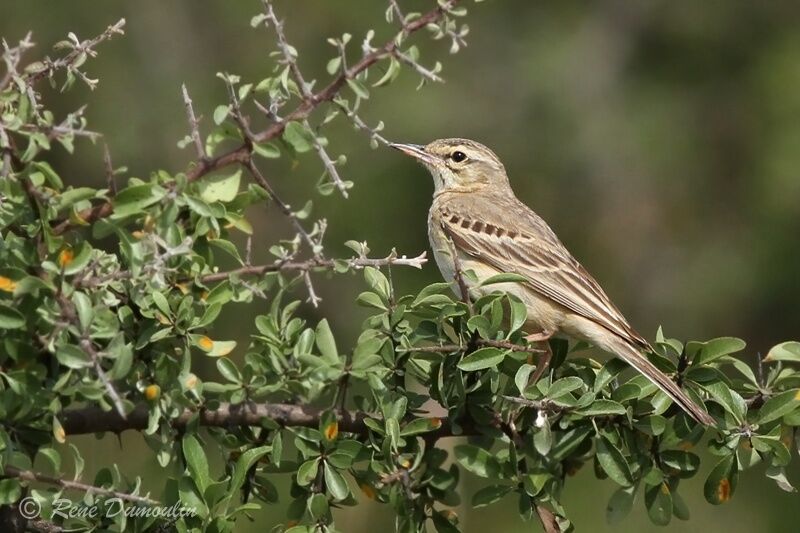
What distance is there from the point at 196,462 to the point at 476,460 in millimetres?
850

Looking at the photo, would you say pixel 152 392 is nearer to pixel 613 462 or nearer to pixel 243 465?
pixel 243 465

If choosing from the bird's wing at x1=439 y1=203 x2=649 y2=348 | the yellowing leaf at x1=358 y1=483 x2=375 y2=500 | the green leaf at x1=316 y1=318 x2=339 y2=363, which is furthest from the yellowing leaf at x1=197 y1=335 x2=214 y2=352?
the bird's wing at x1=439 y1=203 x2=649 y2=348

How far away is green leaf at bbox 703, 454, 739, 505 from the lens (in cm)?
374

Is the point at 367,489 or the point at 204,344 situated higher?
the point at 204,344

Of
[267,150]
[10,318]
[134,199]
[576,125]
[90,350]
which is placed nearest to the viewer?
[90,350]

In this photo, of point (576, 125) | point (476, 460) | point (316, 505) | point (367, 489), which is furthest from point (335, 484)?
point (576, 125)

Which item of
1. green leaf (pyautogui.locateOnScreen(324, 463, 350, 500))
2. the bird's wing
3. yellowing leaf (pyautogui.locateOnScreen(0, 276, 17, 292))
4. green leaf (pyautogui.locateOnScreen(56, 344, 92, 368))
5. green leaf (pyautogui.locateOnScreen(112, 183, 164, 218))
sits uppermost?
green leaf (pyautogui.locateOnScreen(112, 183, 164, 218))

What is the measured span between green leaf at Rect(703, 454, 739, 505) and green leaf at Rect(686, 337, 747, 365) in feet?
0.95

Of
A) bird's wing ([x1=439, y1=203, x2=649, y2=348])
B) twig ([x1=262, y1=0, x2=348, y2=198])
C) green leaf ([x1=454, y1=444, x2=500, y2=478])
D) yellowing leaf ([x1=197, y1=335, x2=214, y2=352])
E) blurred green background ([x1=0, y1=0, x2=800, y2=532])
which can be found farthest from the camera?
blurred green background ([x1=0, y1=0, x2=800, y2=532])

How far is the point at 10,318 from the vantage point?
3.08m

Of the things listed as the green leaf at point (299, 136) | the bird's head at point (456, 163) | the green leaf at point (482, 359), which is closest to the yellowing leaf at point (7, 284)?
the green leaf at point (299, 136)

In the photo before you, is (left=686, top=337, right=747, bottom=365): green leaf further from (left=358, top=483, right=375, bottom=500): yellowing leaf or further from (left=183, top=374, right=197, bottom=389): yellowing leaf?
(left=183, top=374, right=197, bottom=389): yellowing leaf

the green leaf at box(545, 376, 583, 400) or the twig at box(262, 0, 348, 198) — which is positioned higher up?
the twig at box(262, 0, 348, 198)

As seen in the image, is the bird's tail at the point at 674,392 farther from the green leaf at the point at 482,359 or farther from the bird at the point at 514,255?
the green leaf at the point at 482,359
